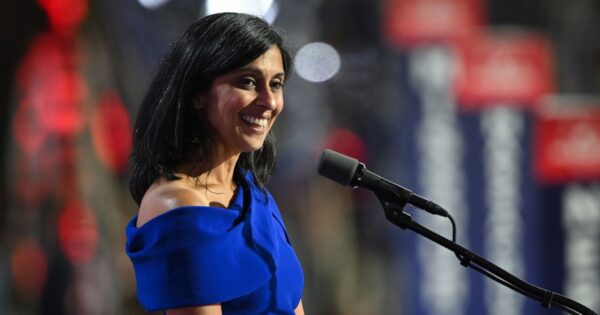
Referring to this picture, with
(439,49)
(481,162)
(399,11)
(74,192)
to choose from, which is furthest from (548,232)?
(74,192)

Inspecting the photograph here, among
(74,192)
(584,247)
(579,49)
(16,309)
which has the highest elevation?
(579,49)

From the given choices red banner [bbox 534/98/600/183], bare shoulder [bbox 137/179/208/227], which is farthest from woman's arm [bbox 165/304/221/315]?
red banner [bbox 534/98/600/183]

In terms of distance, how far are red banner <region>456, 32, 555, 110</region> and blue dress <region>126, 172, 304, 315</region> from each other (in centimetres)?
259

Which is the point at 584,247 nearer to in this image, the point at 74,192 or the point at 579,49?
the point at 579,49

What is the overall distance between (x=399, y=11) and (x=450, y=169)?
81cm

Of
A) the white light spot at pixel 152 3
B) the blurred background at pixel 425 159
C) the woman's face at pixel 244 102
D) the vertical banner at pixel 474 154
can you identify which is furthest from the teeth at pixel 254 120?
the white light spot at pixel 152 3

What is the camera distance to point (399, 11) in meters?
3.80

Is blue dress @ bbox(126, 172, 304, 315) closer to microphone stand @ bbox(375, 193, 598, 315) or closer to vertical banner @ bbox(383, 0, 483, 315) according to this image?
microphone stand @ bbox(375, 193, 598, 315)

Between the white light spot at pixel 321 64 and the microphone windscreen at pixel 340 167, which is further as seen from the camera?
the white light spot at pixel 321 64

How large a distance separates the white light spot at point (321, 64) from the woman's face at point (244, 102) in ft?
11.2

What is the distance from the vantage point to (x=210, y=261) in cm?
121

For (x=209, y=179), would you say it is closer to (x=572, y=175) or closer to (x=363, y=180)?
(x=363, y=180)

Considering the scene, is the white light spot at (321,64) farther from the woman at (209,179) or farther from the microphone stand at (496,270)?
the microphone stand at (496,270)

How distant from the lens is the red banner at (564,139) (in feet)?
12.3
